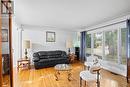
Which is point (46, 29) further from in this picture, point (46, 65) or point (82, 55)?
point (82, 55)

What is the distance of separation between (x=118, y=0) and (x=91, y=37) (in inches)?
180

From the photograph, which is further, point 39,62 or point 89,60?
point 39,62

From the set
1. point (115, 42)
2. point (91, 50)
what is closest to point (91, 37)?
point (91, 50)

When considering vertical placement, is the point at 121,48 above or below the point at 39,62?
above

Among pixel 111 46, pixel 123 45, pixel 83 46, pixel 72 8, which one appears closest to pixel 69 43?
pixel 83 46

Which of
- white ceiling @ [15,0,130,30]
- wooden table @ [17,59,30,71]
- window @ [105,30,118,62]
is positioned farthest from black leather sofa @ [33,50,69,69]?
white ceiling @ [15,0,130,30]

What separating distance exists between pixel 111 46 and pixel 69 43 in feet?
9.07

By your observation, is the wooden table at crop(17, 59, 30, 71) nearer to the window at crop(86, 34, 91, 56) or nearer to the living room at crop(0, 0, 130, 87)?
the living room at crop(0, 0, 130, 87)

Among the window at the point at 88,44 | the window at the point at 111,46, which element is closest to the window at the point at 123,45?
the window at the point at 111,46

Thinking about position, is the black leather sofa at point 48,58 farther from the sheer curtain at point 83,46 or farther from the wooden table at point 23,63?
the sheer curtain at point 83,46

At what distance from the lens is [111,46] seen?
5.64 m

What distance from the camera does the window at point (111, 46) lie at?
5367mm

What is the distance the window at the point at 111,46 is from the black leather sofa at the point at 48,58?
2.36 m

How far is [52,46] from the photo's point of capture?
309 inches
